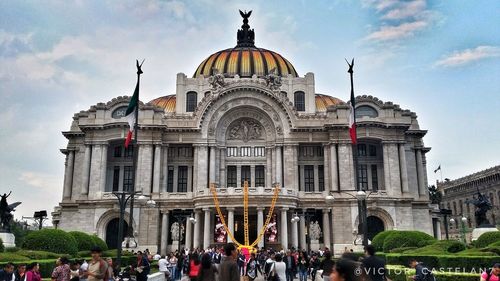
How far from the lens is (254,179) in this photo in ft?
195

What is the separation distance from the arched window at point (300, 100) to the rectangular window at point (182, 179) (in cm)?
1915

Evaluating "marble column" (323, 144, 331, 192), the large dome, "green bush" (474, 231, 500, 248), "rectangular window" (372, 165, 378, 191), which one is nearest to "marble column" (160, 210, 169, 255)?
"marble column" (323, 144, 331, 192)

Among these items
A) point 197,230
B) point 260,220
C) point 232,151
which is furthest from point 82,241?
point 232,151

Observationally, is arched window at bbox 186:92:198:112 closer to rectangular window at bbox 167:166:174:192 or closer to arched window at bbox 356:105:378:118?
rectangular window at bbox 167:166:174:192

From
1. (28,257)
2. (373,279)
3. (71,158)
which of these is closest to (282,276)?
(373,279)

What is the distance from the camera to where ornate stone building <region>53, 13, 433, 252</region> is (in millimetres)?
54656

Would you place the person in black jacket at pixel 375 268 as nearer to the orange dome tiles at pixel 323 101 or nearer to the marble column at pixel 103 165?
the marble column at pixel 103 165

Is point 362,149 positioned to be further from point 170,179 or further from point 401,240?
point 170,179

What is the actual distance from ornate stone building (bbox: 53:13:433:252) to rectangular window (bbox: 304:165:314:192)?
0.44 ft

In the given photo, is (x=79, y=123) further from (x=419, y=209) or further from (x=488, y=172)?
(x=488, y=172)

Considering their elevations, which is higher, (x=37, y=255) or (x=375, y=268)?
(x=375, y=268)

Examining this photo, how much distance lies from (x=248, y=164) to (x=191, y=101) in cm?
1394

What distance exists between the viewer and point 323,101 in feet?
229

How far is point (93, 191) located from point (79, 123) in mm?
9310
